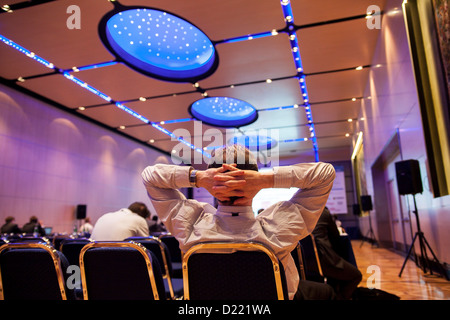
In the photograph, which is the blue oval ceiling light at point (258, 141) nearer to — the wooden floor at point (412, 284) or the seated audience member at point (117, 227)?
the wooden floor at point (412, 284)

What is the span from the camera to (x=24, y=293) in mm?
1857

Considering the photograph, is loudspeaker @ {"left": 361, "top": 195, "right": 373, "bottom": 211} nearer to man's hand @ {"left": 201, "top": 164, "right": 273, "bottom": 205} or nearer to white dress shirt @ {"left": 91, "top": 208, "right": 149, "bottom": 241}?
white dress shirt @ {"left": 91, "top": 208, "right": 149, "bottom": 241}

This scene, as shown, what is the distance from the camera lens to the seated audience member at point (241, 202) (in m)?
1.33

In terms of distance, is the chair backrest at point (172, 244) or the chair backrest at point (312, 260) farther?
the chair backrest at point (172, 244)

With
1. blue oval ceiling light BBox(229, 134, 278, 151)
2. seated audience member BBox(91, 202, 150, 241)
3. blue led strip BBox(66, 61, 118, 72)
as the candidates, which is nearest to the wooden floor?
seated audience member BBox(91, 202, 150, 241)

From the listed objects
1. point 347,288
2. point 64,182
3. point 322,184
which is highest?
point 64,182

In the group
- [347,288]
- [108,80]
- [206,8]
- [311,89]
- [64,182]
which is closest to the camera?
[347,288]

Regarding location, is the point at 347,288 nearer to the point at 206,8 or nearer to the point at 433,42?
the point at 433,42

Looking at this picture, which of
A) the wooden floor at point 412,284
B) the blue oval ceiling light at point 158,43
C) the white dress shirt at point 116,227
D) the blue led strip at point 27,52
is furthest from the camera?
the blue led strip at point 27,52

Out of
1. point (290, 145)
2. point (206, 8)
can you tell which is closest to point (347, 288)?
point (206, 8)

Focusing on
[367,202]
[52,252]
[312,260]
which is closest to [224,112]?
[367,202]

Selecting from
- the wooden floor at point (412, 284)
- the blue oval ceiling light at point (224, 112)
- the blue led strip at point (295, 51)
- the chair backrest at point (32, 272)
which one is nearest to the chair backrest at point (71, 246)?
the chair backrest at point (32, 272)

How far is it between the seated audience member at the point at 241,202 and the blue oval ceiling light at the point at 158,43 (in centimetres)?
518

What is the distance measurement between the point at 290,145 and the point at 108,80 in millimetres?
9040
